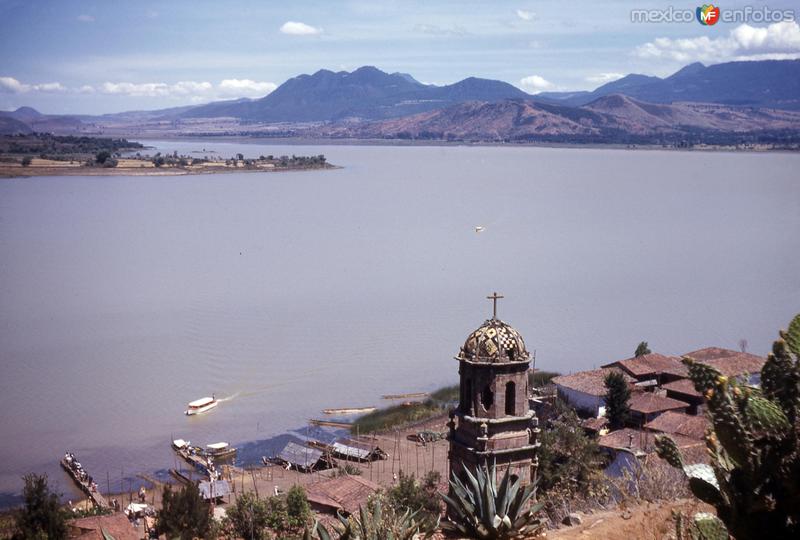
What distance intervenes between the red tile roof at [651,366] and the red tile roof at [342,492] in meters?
8.54

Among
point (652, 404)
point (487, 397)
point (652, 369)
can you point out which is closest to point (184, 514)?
point (487, 397)

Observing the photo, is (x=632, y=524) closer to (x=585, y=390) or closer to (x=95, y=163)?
(x=585, y=390)

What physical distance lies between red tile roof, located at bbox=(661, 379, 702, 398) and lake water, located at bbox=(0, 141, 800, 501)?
163 inches

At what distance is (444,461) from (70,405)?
9816 millimetres

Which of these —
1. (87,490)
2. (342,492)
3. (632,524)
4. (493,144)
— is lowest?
(87,490)

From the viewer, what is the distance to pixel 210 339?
26000mm

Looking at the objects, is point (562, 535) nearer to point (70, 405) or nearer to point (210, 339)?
point (70, 405)

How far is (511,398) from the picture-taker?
28.9 ft

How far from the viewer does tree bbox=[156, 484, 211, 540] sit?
11438 mm

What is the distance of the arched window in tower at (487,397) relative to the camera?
8.76 m

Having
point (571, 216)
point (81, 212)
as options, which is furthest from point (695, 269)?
point (81, 212)

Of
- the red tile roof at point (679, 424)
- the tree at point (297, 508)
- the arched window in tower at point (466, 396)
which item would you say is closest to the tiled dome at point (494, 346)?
the arched window in tower at point (466, 396)

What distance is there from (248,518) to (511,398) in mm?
5205

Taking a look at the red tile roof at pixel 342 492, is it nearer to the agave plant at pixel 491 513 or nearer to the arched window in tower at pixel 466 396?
the arched window in tower at pixel 466 396
